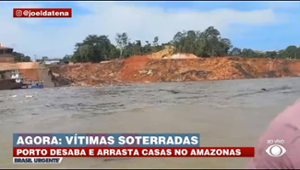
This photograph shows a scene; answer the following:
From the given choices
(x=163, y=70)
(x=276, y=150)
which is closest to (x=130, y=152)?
(x=276, y=150)

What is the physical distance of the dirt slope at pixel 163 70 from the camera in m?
50.8

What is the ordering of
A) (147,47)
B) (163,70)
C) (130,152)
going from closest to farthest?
(130,152), (163,70), (147,47)

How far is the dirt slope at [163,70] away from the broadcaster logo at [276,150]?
157 ft

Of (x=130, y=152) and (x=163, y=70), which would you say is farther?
(x=163, y=70)

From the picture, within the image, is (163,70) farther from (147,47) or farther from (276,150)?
(276,150)

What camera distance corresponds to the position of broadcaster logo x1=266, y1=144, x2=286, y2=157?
1519 mm

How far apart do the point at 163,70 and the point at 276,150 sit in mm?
50586

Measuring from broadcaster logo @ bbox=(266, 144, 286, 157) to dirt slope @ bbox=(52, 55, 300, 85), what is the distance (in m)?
47.9

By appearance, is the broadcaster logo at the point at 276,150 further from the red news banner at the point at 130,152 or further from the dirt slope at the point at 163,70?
the dirt slope at the point at 163,70

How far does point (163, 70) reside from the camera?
171 ft

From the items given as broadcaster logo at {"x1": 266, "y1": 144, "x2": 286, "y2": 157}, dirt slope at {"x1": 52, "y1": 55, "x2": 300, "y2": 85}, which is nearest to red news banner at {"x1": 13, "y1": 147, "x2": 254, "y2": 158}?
broadcaster logo at {"x1": 266, "y1": 144, "x2": 286, "y2": 157}

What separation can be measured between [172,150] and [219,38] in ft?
201

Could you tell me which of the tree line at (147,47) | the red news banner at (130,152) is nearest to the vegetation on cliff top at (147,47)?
the tree line at (147,47)

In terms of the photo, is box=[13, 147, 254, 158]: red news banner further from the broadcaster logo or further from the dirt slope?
the dirt slope
